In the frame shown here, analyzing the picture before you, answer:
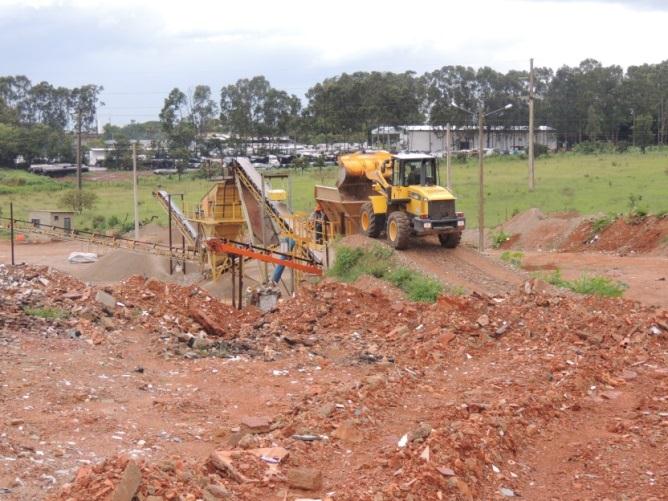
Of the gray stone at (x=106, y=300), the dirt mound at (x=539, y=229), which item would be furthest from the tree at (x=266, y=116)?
the gray stone at (x=106, y=300)

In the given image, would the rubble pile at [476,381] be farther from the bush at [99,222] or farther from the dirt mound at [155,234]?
the bush at [99,222]

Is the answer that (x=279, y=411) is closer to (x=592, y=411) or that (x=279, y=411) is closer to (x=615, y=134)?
(x=592, y=411)

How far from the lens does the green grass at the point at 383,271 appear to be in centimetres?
2131

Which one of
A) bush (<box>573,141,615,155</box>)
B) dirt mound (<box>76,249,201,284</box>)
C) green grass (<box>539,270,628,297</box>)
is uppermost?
bush (<box>573,141,615,155</box>)

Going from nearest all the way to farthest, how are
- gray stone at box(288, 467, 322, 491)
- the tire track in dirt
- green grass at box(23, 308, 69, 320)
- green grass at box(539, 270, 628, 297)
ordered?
gray stone at box(288, 467, 322, 491)
green grass at box(23, 308, 69, 320)
green grass at box(539, 270, 628, 297)
the tire track in dirt

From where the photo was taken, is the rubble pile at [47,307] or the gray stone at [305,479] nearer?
the gray stone at [305,479]

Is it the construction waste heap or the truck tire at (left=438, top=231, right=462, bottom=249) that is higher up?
the truck tire at (left=438, top=231, right=462, bottom=249)

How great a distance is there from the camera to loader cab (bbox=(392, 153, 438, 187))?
24.5m

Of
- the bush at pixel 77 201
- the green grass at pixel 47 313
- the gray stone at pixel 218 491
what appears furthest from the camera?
the bush at pixel 77 201

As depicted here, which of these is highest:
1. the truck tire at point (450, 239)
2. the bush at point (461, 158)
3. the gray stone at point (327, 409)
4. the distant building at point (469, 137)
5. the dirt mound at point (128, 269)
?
the distant building at point (469, 137)

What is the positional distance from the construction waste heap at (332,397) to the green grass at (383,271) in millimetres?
1897

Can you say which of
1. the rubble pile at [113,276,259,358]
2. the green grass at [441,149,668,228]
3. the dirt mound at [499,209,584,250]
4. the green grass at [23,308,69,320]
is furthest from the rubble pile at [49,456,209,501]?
the green grass at [441,149,668,228]

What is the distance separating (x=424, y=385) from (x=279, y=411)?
7.31 ft

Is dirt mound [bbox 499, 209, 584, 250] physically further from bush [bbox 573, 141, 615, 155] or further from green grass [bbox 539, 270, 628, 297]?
bush [bbox 573, 141, 615, 155]
